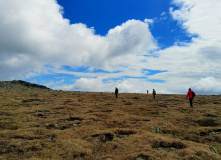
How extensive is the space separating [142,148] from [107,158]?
10.8 feet

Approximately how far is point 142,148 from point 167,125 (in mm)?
8184

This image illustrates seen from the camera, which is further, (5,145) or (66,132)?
(66,132)

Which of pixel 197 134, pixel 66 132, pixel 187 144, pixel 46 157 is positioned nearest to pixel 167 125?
pixel 197 134

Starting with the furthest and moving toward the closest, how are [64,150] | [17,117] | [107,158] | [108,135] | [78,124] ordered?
[17,117] < [78,124] < [108,135] < [64,150] < [107,158]

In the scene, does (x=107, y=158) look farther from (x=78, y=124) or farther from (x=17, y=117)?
(x=17, y=117)

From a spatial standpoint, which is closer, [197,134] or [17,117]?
[197,134]

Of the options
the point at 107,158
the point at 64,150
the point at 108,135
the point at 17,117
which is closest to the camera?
the point at 107,158

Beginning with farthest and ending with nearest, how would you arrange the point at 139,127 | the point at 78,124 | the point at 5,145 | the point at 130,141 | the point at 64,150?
the point at 78,124, the point at 139,127, the point at 130,141, the point at 5,145, the point at 64,150

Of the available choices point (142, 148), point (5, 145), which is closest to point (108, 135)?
point (142, 148)

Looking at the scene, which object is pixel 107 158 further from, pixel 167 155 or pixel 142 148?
pixel 167 155

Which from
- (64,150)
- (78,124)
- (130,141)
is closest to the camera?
(64,150)

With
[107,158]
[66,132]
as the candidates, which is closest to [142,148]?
[107,158]

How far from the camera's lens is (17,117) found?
22422 millimetres

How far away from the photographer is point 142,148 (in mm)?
12547
